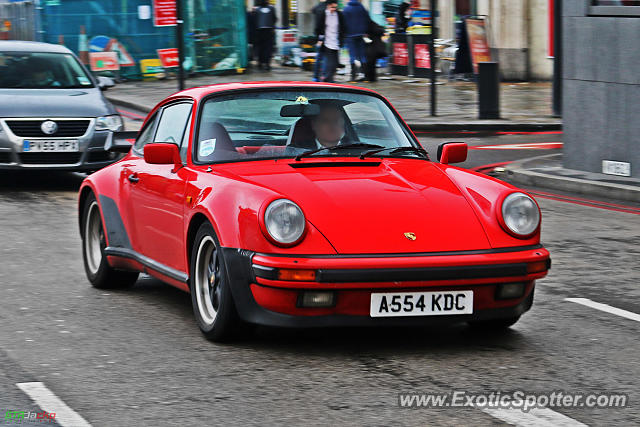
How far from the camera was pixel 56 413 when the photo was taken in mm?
4828

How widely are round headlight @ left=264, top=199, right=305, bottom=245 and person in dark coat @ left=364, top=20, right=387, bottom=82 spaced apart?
22.1 meters

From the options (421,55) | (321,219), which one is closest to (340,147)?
(321,219)

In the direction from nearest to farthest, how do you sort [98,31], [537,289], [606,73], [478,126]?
[537,289]
[606,73]
[478,126]
[98,31]

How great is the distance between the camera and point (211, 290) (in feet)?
20.1

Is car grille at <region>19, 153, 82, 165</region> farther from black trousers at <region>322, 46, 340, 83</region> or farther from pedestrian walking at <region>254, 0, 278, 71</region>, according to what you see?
pedestrian walking at <region>254, 0, 278, 71</region>

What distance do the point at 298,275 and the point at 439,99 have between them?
1917cm

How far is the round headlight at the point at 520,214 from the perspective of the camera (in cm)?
589

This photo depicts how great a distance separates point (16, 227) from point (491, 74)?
1097 centimetres

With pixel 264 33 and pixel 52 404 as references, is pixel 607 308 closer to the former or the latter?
pixel 52 404

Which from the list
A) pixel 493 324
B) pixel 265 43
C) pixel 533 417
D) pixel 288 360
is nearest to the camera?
pixel 533 417

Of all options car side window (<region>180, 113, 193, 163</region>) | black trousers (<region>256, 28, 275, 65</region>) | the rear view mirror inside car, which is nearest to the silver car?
car side window (<region>180, 113, 193, 163</region>)

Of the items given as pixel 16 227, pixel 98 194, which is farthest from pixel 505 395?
pixel 16 227

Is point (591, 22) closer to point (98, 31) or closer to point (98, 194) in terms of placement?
point (98, 194)

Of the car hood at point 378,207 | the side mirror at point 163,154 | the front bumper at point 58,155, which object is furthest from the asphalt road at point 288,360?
the front bumper at point 58,155
